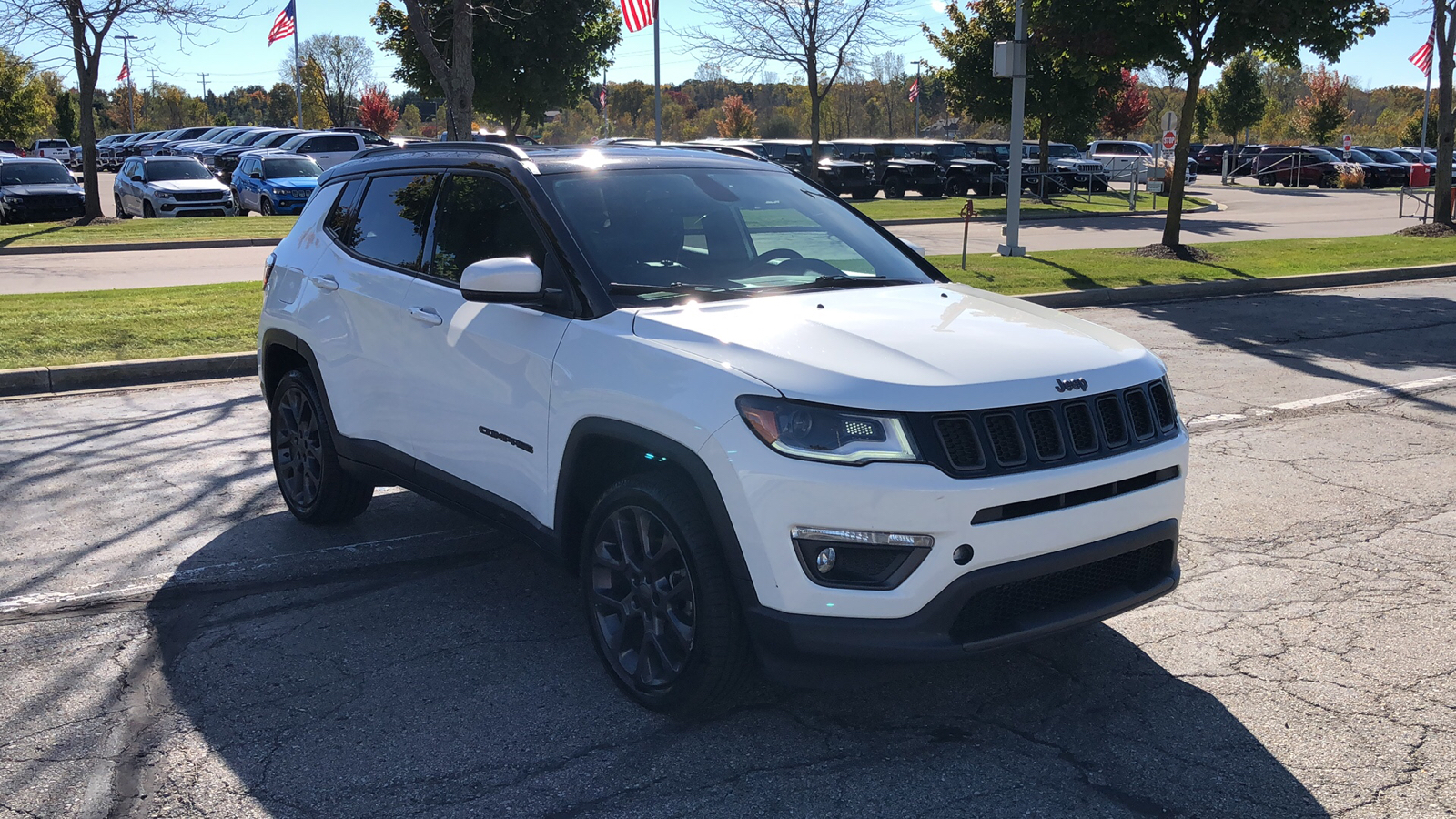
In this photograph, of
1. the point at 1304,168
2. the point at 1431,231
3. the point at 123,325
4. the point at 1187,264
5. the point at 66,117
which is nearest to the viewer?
the point at 123,325

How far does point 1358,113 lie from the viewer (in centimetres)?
12812

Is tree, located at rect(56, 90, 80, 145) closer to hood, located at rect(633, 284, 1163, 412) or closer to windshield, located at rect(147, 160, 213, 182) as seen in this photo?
windshield, located at rect(147, 160, 213, 182)

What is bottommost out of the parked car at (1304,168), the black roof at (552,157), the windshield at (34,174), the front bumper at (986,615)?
the front bumper at (986,615)

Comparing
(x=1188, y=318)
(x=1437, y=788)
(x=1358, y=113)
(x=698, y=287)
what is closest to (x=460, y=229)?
(x=698, y=287)

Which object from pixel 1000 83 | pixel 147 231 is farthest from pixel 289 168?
pixel 1000 83

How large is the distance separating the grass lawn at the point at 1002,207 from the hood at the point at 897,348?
73.7 ft

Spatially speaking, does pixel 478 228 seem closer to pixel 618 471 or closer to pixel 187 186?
pixel 618 471

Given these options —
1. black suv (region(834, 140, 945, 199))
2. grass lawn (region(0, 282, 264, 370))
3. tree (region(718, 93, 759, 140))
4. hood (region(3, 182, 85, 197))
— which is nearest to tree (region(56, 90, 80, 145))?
tree (region(718, 93, 759, 140))

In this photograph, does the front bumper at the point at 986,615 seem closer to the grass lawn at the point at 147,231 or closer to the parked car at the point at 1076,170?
the grass lawn at the point at 147,231

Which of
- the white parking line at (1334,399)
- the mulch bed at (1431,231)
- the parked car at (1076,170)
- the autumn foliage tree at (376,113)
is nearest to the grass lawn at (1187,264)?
the mulch bed at (1431,231)

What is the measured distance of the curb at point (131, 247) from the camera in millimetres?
18719

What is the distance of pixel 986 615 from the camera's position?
3338mm

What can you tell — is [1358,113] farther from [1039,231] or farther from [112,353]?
[112,353]

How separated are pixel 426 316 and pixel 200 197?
78.1 ft
